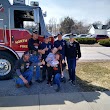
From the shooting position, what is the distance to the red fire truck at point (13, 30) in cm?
667

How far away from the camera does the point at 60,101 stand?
5008 millimetres

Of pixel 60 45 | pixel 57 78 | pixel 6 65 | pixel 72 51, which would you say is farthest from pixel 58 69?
pixel 6 65

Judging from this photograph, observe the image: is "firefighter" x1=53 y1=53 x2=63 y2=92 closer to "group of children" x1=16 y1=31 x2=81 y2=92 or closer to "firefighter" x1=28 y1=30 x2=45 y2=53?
"group of children" x1=16 y1=31 x2=81 y2=92

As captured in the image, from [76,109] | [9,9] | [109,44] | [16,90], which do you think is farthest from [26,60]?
[109,44]

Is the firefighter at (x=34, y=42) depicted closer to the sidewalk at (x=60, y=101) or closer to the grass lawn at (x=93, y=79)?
the sidewalk at (x=60, y=101)

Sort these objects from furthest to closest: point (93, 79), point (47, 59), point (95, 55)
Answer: point (95, 55)
point (93, 79)
point (47, 59)

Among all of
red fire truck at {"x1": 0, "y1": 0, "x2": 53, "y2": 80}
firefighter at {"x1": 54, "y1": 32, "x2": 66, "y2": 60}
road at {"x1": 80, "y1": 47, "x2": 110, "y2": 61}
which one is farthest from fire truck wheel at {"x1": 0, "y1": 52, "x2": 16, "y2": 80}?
road at {"x1": 80, "y1": 47, "x2": 110, "y2": 61}

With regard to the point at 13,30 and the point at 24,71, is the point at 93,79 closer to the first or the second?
the point at 24,71

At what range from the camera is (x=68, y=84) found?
6.53m

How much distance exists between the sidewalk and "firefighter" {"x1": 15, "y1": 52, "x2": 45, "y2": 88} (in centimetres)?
87

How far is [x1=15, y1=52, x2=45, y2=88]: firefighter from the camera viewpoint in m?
6.03

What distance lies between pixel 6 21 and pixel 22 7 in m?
0.70

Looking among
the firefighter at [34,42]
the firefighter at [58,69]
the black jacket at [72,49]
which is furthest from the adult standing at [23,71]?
the black jacket at [72,49]

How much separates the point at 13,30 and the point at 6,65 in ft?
3.93
